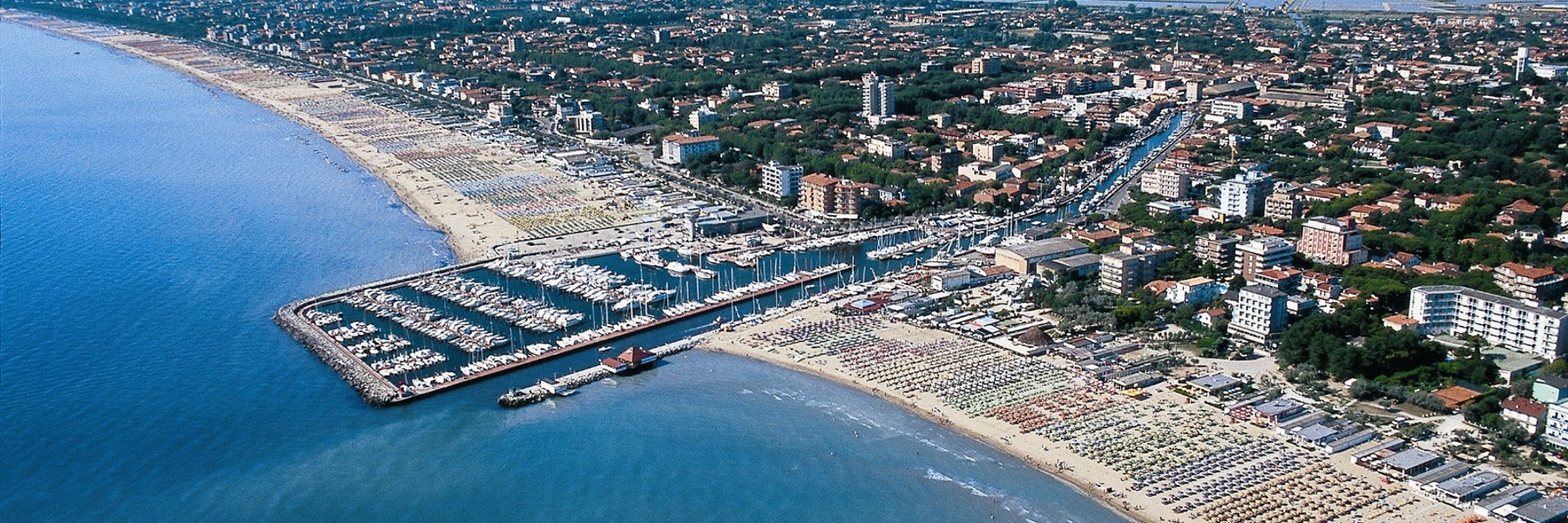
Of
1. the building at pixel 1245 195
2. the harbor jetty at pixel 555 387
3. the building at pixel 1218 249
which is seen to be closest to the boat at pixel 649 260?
the harbor jetty at pixel 555 387

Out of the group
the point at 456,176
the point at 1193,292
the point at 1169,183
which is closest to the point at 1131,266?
the point at 1193,292

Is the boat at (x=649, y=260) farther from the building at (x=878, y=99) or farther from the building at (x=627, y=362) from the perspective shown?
the building at (x=878, y=99)

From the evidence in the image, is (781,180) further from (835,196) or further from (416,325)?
(416,325)

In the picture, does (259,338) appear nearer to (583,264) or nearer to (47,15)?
(583,264)

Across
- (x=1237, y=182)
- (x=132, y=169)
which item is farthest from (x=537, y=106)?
(x=1237, y=182)

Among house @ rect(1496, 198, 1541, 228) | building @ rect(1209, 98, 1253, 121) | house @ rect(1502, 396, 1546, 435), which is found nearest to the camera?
house @ rect(1502, 396, 1546, 435)

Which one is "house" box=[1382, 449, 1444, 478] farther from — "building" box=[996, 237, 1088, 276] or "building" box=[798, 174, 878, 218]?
"building" box=[798, 174, 878, 218]

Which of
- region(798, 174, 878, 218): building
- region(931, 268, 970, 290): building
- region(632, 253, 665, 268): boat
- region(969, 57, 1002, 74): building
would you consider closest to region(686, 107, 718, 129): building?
region(798, 174, 878, 218): building
